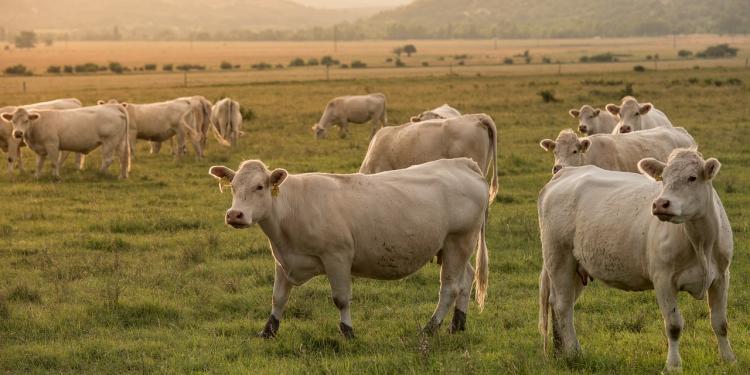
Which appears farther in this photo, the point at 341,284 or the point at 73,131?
the point at 73,131

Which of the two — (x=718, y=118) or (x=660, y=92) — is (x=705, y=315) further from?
(x=660, y=92)

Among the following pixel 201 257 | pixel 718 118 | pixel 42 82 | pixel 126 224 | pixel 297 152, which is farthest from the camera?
pixel 42 82

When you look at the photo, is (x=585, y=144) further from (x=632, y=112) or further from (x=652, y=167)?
(x=652, y=167)

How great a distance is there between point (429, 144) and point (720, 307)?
759 centimetres

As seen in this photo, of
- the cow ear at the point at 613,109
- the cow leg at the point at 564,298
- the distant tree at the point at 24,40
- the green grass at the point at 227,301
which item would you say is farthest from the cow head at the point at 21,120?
the distant tree at the point at 24,40

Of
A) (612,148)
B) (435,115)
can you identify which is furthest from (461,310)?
(435,115)

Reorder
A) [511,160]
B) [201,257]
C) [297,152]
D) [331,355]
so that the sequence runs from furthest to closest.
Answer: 1. [297,152]
2. [511,160]
3. [201,257]
4. [331,355]

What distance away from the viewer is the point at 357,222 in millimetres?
8594

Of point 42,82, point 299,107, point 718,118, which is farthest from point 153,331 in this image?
point 42,82

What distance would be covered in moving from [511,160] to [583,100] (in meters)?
18.7

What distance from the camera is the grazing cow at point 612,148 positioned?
1301 cm

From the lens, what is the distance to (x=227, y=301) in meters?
10.1

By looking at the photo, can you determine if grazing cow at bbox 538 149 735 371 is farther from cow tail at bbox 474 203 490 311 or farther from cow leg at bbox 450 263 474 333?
cow tail at bbox 474 203 490 311

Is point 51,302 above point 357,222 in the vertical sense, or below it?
below
